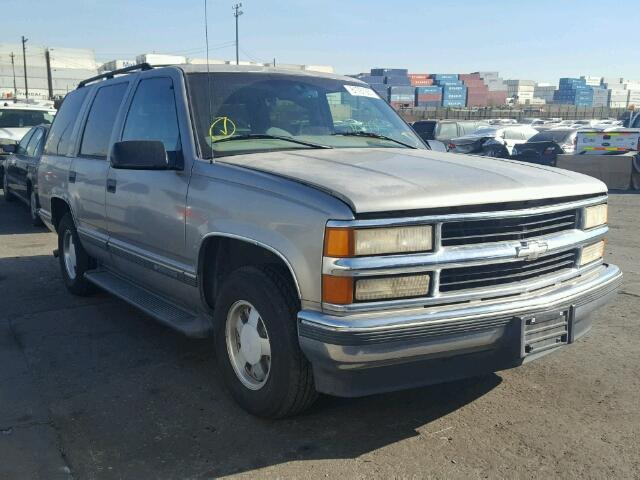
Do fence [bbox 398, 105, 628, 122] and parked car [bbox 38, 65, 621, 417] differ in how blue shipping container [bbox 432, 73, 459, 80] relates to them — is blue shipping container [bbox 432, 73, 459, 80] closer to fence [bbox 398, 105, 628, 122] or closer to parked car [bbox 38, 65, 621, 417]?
fence [bbox 398, 105, 628, 122]

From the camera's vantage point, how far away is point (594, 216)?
11.6 ft

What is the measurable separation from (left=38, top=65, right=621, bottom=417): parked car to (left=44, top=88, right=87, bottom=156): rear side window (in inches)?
56.1

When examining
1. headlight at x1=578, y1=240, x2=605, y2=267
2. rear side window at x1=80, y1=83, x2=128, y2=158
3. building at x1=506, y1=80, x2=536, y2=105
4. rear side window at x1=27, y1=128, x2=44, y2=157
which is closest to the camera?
headlight at x1=578, y1=240, x2=605, y2=267

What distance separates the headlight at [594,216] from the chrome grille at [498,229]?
283 mm

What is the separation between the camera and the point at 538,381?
3863 mm

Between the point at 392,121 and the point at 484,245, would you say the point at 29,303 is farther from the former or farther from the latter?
the point at 484,245

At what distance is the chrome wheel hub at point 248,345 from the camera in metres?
3.27

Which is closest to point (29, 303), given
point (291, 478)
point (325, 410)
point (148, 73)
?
point (148, 73)

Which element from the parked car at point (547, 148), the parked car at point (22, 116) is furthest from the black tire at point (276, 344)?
the parked car at point (547, 148)

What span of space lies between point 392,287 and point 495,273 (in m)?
0.56

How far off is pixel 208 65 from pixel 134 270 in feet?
5.14

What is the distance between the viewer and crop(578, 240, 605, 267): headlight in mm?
3443

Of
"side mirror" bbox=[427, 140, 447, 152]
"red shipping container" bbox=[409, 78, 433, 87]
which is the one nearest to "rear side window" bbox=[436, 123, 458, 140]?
"side mirror" bbox=[427, 140, 447, 152]

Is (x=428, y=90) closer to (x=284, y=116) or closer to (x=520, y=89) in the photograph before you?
(x=520, y=89)
